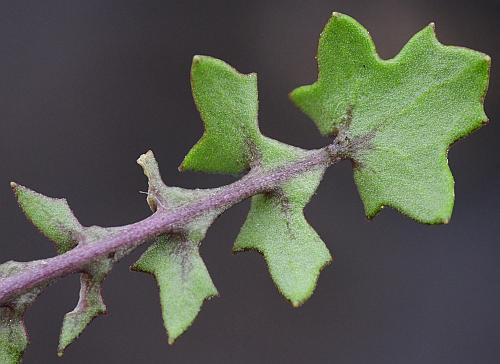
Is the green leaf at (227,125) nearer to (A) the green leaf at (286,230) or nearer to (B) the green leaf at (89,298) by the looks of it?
(A) the green leaf at (286,230)

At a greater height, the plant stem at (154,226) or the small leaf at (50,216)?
the small leaf at (50,216)

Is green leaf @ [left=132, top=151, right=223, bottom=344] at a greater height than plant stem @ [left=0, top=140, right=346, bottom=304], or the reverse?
plant stem @ [left=0, top=140, right=346, bottom=304]

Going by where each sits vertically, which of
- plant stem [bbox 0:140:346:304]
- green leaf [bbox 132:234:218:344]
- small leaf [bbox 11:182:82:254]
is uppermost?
small leaf [bbox 11:182:82:254]

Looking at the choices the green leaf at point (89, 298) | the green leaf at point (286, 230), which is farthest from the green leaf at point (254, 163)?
the green leaf at point (89, 298)

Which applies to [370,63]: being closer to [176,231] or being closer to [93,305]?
[176,231]

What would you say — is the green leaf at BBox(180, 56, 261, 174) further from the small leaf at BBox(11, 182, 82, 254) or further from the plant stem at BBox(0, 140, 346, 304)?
the small leaf at BBox(11, 182, 82, 254)

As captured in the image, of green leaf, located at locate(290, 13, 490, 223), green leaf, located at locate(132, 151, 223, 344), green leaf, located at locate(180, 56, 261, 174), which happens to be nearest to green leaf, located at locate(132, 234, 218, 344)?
green leaf, located at locate(132, 151, 223, 344)

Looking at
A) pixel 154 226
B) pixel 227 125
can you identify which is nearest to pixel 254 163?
pixel 227 125
